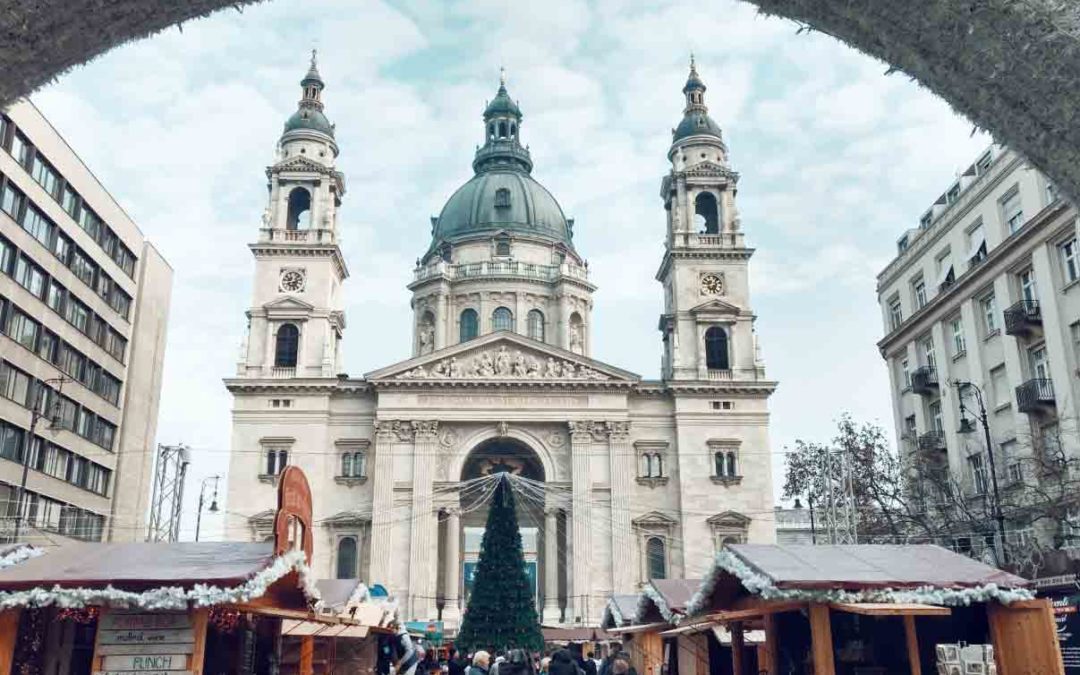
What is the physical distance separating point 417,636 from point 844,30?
36.3 m

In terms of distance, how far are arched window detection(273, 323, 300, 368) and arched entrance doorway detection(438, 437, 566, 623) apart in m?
11.2

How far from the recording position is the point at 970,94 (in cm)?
420

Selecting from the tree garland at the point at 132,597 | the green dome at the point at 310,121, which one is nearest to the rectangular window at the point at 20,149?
the green dome at the point at 310,121

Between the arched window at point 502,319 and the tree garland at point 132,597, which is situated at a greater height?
the arched window at point 502,319

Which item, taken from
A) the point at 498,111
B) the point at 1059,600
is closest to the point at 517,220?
the point at 498,111

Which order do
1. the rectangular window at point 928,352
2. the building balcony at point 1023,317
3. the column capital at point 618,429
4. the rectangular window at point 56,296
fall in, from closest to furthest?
the building balcony at point 1023,317
the rectangular window at point 928,352
the rectangular window at point 56,296
the column capital at point 618,429

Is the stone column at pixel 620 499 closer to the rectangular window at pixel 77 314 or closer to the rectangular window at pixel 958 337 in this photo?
the rectangular window at pixel 958 337

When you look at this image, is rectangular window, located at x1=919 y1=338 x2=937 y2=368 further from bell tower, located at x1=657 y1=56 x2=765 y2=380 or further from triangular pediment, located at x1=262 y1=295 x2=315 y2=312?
triangular pediment, located at x1=262 y1=295 x2=315 y2=312

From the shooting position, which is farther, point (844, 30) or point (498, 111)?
point (498, 111)

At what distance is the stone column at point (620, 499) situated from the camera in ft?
156

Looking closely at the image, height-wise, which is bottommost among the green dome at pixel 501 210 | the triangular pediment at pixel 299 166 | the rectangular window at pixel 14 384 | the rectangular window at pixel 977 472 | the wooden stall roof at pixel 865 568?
the wooden stall roof at pixel 865 568

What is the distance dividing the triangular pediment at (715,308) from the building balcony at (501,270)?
12.7 metres

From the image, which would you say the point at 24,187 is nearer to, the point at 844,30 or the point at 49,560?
the point at 49,560

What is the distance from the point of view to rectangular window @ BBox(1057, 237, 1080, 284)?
3083 cm
